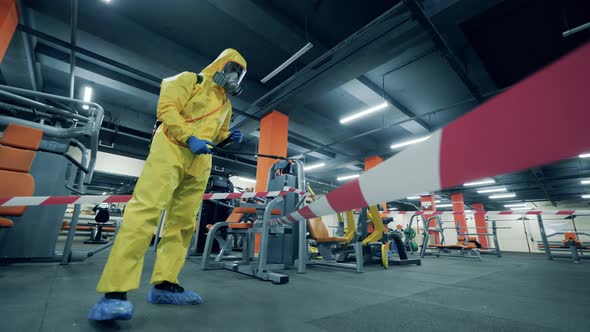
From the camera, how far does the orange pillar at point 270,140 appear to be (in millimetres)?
6207

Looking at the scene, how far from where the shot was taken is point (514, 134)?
1.33 ft

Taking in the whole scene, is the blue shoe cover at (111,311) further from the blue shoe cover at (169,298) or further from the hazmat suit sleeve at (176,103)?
the hazmat suit sleeve at (176,103)

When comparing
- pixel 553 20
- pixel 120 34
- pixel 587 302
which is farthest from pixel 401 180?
pixel 120 34

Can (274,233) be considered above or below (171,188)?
below

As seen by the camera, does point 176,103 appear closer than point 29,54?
Yes

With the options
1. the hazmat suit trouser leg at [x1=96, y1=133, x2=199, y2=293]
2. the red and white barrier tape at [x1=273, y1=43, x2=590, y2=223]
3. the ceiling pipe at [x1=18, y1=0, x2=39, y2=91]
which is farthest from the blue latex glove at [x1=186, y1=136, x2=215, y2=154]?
the ceiling pipe at [x1=18, y1=0, x2=39, y2=91]

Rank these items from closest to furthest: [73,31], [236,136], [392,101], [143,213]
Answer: [143,213] < [236,136] < [73,31] < [392,101]

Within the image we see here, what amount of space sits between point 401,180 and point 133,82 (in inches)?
267

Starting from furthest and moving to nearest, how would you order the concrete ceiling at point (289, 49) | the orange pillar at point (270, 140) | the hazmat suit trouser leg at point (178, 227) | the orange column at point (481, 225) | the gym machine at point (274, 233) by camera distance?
1. the orange column at point (481, 225)
2. the orange pillar at point (270, 140)
3. the concrete ceiling at point (289, 49)
4. the gym machine at point (274, 233)
5. the hazmat suit trouser leg at point (178, 227)

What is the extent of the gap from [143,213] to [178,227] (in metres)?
0.31

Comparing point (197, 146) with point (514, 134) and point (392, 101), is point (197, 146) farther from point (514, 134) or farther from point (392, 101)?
point (392, 101)

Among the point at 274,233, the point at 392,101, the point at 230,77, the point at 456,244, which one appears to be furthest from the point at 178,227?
the point at 456,244

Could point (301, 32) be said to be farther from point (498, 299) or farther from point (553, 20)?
point (498, 299)

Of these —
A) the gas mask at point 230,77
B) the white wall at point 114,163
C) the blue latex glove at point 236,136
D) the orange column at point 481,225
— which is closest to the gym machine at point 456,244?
the blue latex glove at point 236,136
